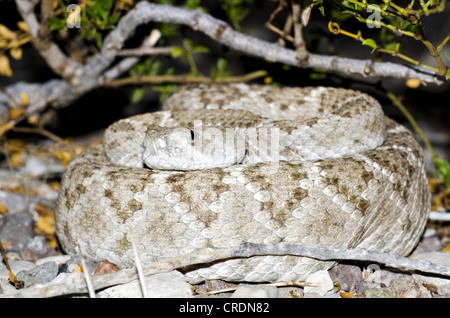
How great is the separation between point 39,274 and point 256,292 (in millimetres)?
1940

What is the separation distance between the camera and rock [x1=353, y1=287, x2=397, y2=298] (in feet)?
13.2

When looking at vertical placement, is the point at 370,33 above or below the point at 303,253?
above

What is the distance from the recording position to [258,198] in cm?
408

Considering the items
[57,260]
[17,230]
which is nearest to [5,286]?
[57,260]

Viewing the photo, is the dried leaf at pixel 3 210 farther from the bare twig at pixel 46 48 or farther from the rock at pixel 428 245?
the rock at pixel 428 245

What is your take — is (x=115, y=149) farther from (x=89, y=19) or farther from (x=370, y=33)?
(x=370, y=33)

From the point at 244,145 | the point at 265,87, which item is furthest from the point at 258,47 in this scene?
the point at 244,145

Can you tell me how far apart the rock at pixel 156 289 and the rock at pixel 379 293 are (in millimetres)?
1394

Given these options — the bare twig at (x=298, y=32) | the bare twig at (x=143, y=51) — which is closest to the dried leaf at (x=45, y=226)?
the bare twig at (x=143, y=51)

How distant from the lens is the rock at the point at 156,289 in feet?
12.4

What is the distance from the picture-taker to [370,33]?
11875 mm

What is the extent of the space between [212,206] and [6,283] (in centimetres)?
190
